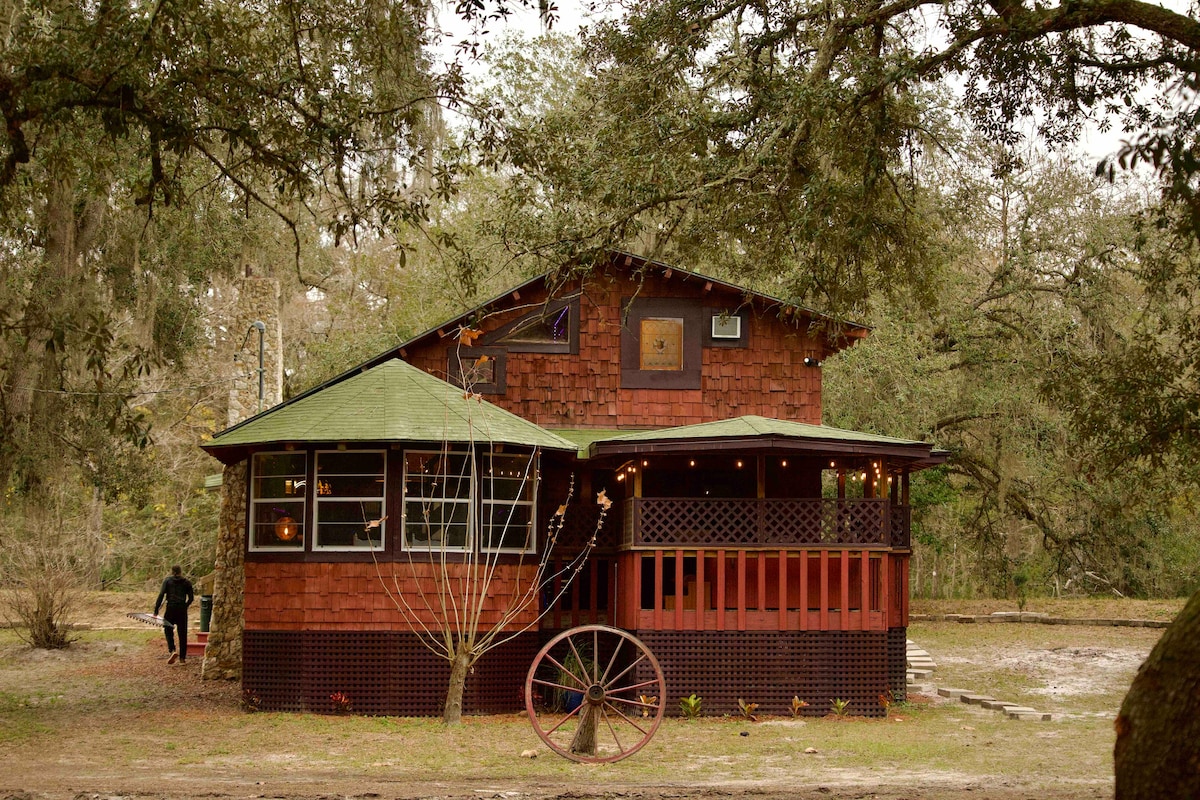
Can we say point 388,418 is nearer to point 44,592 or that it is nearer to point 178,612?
point 178,612

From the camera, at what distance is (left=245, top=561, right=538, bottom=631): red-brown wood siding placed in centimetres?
1747

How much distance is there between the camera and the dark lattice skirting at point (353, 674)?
57.0 ft

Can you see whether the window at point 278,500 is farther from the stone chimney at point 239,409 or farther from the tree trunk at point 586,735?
the tree trunk at point 586,735

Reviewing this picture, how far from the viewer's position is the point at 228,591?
2142 cm

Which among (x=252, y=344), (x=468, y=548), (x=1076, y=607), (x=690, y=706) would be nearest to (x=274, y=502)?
(x=468, y=548)

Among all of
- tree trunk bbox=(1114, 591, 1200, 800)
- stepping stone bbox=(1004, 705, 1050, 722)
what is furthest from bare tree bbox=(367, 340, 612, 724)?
tree trunk bbox=(1114, 591, 1200, 800)

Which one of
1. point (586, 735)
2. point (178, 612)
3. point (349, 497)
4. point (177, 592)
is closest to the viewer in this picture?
point (586, 735)

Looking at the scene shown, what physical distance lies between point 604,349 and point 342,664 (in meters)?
6.55

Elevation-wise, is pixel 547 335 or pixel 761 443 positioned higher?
pixel 547 335

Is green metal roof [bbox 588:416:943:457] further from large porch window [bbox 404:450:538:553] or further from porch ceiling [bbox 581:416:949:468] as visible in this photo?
large porch window [bbox 404:450:538:553]

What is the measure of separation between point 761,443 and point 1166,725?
477 inches

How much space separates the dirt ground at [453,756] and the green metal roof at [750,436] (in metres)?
3.65

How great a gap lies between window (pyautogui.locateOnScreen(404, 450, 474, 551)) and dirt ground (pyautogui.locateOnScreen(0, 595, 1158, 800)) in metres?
2.42

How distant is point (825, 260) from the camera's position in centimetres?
1459
